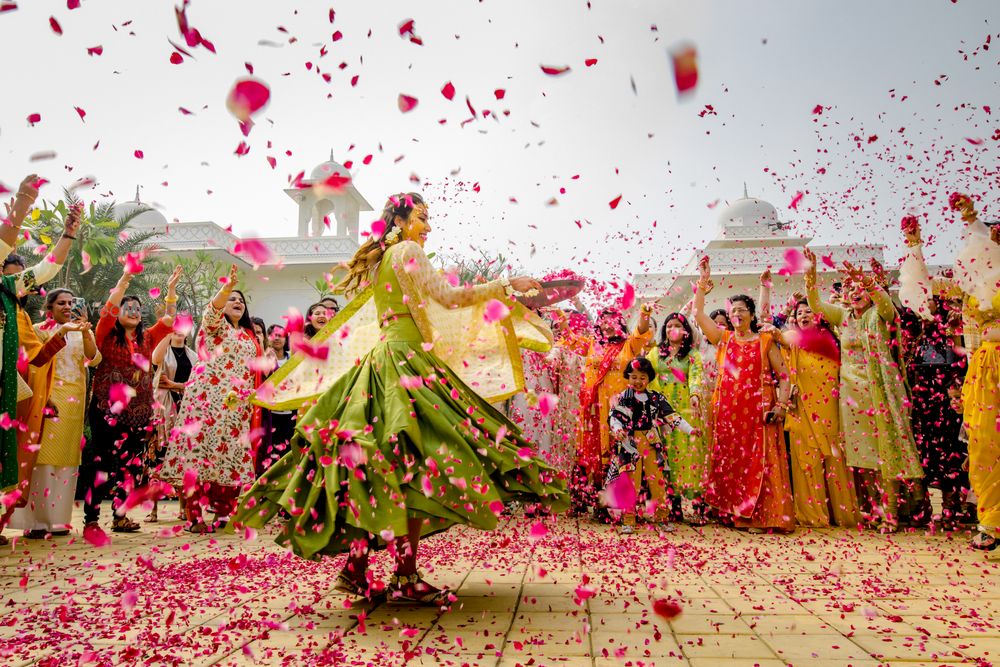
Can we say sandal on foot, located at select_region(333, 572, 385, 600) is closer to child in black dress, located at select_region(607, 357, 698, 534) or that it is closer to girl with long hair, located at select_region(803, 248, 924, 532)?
child in black dress, located at select_region(607, 357, 698, 534)

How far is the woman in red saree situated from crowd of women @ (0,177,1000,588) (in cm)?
2

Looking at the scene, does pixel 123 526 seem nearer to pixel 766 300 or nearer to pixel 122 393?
pixel 122 393

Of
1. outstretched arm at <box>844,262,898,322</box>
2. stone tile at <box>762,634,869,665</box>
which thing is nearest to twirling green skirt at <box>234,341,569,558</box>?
stone tile at <box>762,634,869,665</box>

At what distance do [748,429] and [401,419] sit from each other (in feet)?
13.6

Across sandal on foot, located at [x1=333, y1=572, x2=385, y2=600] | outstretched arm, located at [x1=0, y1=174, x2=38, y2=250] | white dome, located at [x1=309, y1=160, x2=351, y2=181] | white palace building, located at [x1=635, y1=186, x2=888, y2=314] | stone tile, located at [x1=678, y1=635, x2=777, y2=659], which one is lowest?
stone tile, located at [x1=678, y1=635, x2=777, y2=659]

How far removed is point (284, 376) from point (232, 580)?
114 centimetres

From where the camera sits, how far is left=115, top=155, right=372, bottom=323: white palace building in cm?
2284

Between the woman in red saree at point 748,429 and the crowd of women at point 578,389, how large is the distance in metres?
0.02

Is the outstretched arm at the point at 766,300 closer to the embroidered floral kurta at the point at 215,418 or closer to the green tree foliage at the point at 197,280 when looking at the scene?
the embroidered floral kurta at the point at 215,418

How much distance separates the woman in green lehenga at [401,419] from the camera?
293 cm

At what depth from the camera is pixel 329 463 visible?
9.75 ft

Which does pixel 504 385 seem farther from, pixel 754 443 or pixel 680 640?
pixel 754 443

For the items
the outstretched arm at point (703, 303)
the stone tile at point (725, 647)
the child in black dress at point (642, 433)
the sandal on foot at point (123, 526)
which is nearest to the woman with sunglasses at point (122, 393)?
the sandal on foot at point (123, 526)

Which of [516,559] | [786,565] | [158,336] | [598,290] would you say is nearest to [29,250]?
[158,336]
